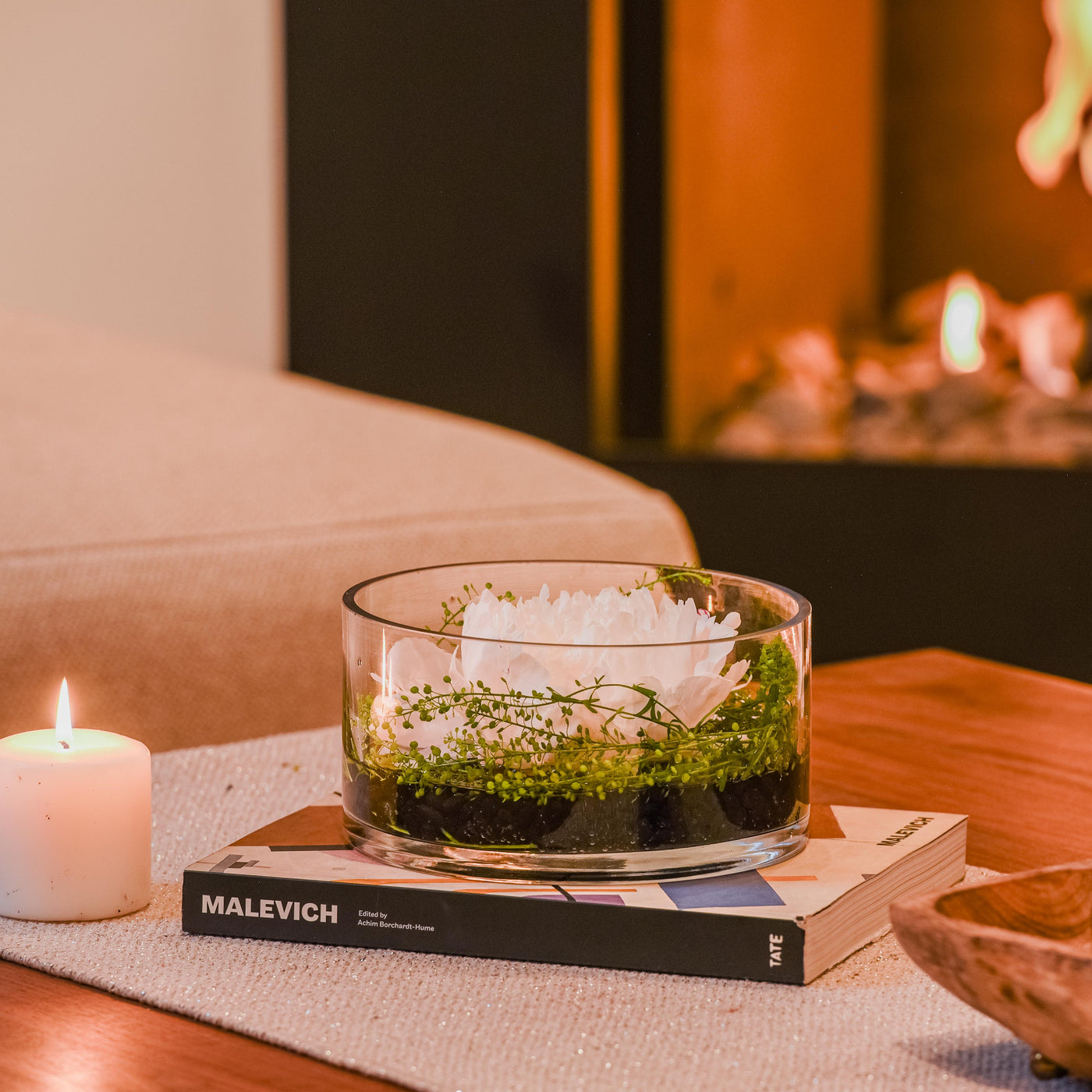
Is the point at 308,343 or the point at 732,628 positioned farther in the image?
the point at 308,343

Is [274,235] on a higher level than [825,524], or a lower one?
higher

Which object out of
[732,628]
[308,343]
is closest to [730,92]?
[308,343]

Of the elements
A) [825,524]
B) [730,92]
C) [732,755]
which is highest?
[730,92]

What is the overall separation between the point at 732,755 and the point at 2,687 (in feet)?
1.93

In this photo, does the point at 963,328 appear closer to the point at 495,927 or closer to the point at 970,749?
the point at 970,749

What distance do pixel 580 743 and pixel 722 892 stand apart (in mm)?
63

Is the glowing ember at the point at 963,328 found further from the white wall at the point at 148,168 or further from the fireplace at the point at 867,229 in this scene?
the white wall at the point at 148,168

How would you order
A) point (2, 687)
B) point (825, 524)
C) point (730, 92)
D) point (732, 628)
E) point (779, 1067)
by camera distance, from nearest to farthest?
1. point (779, 1067)
2. point (732, 628)
3. point (2, 687)
4. point (825, 524)
5. point (730, 92)

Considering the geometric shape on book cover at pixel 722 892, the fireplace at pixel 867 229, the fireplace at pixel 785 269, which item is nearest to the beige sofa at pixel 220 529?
the geometric shape on book cover at pixel 722 892

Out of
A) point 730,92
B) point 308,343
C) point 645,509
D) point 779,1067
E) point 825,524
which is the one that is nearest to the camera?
point 779,1067

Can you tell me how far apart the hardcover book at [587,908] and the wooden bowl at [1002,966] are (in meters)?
0.06

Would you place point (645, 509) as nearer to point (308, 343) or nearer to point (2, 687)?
point (2, 687)

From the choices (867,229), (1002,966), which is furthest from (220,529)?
(867,229)

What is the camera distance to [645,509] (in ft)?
4.00
